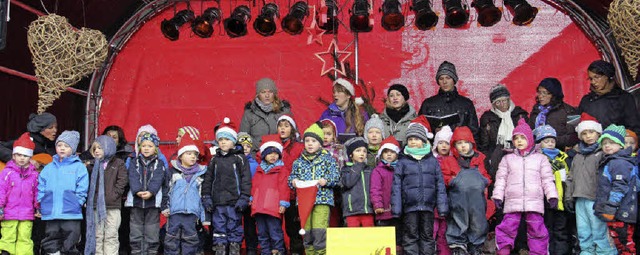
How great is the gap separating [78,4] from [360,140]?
147 inches

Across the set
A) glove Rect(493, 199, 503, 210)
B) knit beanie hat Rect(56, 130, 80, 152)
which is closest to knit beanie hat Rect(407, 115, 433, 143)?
glove Rect(493, 199, 503, 210)

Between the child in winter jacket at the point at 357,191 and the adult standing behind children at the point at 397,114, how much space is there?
0.83 meters

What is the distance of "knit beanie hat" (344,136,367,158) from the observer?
780 cm

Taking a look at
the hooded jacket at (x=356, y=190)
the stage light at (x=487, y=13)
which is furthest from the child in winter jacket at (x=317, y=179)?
the stage light at (x=487, y=13)

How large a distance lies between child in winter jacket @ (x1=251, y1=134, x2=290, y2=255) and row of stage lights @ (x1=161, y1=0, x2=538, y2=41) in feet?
5.84

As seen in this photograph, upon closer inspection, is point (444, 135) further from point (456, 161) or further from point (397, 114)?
point (397, 114)

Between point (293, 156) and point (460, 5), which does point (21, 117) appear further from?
point (460, 5)

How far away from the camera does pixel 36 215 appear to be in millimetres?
7781

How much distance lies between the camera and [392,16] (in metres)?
8.85

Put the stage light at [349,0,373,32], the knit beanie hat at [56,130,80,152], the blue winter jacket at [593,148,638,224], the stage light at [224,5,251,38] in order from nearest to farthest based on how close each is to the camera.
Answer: the blue winter jacket at [593,148,638,224] → the knit beanie hat at [56,130,80,152] → the stage light at [349,0,373,32] → the stage light at [224,5,251,38]

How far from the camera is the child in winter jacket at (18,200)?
767cm

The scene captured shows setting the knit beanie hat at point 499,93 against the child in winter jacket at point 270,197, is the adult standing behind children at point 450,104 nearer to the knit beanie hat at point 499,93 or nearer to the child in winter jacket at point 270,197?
the knit beanie hat at point 499,93

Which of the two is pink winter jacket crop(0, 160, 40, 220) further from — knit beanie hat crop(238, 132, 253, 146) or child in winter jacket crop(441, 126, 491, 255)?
child in winter jacket crop(441, 126, 491, 255)

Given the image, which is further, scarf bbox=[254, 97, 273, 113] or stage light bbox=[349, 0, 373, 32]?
stage light bbox=[349, 0, 373, 32]
